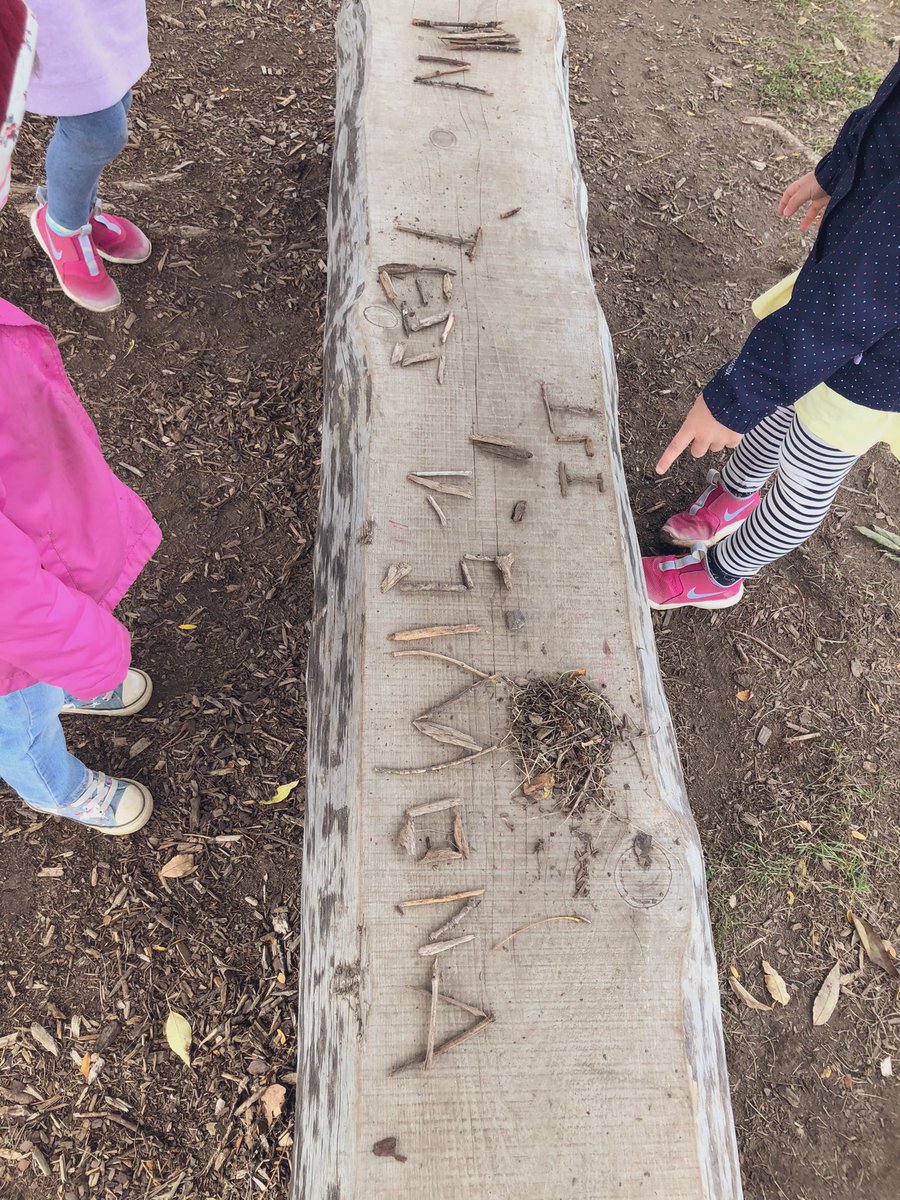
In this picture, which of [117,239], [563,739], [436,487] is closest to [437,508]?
[436,487]

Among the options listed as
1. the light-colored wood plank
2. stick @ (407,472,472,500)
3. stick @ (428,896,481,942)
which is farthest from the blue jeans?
stick @ (428,896,481,942)

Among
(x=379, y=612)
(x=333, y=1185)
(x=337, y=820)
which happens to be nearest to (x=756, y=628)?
(x=379, y=612)

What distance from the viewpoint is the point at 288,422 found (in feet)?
10.1

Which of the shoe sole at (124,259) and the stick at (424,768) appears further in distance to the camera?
the shoe sole at (124,259)

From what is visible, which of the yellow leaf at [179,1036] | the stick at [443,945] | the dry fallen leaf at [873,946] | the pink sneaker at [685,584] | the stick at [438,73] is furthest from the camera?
the pink sneaker at [685,584]

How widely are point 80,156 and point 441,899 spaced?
2.65 metres

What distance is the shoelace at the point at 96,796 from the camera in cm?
212

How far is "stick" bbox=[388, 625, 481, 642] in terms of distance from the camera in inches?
70.4

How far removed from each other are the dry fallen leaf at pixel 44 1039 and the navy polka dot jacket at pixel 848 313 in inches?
95.9

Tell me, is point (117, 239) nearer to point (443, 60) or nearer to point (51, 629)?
point (443, 60)

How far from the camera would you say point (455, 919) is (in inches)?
60.0

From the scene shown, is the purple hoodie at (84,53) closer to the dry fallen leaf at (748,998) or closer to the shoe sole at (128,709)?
the shoe sole at (128,709)

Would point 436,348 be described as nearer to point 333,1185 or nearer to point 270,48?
point 333,1185

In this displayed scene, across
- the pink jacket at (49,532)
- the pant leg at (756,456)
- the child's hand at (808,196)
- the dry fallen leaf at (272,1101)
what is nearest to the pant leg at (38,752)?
the pink jacket at (49,532)
